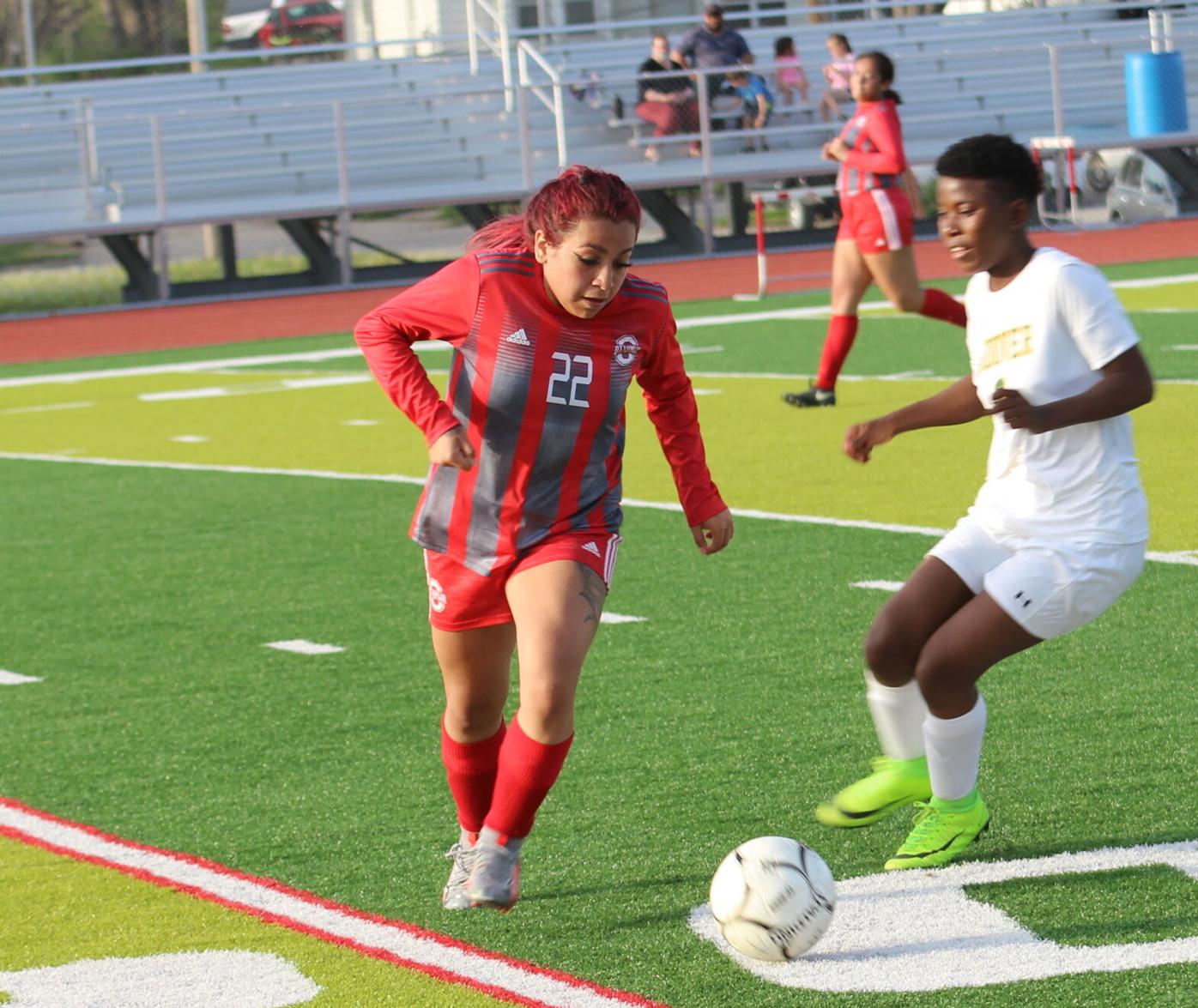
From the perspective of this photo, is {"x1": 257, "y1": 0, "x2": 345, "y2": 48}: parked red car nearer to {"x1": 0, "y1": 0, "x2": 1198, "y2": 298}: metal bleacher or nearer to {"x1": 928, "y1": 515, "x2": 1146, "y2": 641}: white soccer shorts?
{"x1": 0, "y1": 0, "x2": 1198, "y2": 298}: metal bleacher

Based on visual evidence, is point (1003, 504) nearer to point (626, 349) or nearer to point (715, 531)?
point (715, 531)

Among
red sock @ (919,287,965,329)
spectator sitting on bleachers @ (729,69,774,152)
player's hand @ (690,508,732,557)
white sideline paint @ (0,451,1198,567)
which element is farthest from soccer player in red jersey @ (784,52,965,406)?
spectator sitting on bleachers @ (729,69,774,152)

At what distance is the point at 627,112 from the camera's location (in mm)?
28125

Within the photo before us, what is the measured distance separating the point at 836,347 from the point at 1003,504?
8.01 meters

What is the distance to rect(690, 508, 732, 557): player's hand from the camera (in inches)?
185

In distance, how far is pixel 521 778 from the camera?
4.32 m

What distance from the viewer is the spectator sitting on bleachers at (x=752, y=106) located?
26.6m

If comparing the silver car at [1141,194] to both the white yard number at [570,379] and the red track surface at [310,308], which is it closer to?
the red track surface at [310,308]

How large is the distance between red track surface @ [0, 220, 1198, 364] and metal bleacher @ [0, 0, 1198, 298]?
64 centimetres

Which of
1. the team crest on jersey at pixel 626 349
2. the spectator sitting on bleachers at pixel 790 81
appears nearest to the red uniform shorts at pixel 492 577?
the team crest on jersey at pixel 626 349

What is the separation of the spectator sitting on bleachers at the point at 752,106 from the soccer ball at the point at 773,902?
23.2 meters

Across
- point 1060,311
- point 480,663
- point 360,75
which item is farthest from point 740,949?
point 360,75

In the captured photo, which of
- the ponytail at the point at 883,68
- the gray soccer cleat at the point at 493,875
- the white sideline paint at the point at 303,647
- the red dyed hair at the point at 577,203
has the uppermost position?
the ponytail at the point at 883,68

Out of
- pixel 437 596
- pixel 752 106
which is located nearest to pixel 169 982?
pixel 437 596
